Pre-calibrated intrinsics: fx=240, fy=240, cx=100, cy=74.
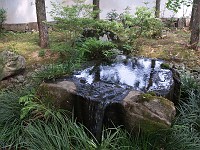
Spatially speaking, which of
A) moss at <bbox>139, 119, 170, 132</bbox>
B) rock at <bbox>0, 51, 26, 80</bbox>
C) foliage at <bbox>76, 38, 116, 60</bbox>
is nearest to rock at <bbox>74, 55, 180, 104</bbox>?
foliage at <bbox>76, 38, 116, 60</bbox>

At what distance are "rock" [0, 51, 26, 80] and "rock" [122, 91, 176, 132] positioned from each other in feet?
12.2

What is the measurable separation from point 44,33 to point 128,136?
494 centimetres

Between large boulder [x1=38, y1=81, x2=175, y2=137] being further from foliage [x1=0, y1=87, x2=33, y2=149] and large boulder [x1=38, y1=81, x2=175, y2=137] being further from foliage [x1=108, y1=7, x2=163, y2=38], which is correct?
foliage [x1=108, y1=7, x2=163, y2=38]

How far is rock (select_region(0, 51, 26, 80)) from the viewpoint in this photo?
19.2 ft

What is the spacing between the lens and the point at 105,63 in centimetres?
496

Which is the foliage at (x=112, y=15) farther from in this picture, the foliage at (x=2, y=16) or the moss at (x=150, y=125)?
the moss at (x=150, y=125)

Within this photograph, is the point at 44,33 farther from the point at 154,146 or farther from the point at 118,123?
the point at 154,146

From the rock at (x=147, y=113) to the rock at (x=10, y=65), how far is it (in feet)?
12.2

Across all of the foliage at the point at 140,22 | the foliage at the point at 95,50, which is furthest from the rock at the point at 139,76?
the foliage at the point at 140,22

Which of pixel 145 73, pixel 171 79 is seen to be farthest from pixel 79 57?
pixel 171 79

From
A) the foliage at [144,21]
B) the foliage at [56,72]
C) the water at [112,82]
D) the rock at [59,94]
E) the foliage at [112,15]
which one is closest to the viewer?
the water at [112,82]

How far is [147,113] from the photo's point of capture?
10.1 ft

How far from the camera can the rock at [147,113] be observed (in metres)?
3.02

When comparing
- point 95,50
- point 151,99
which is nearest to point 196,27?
point 95,50
